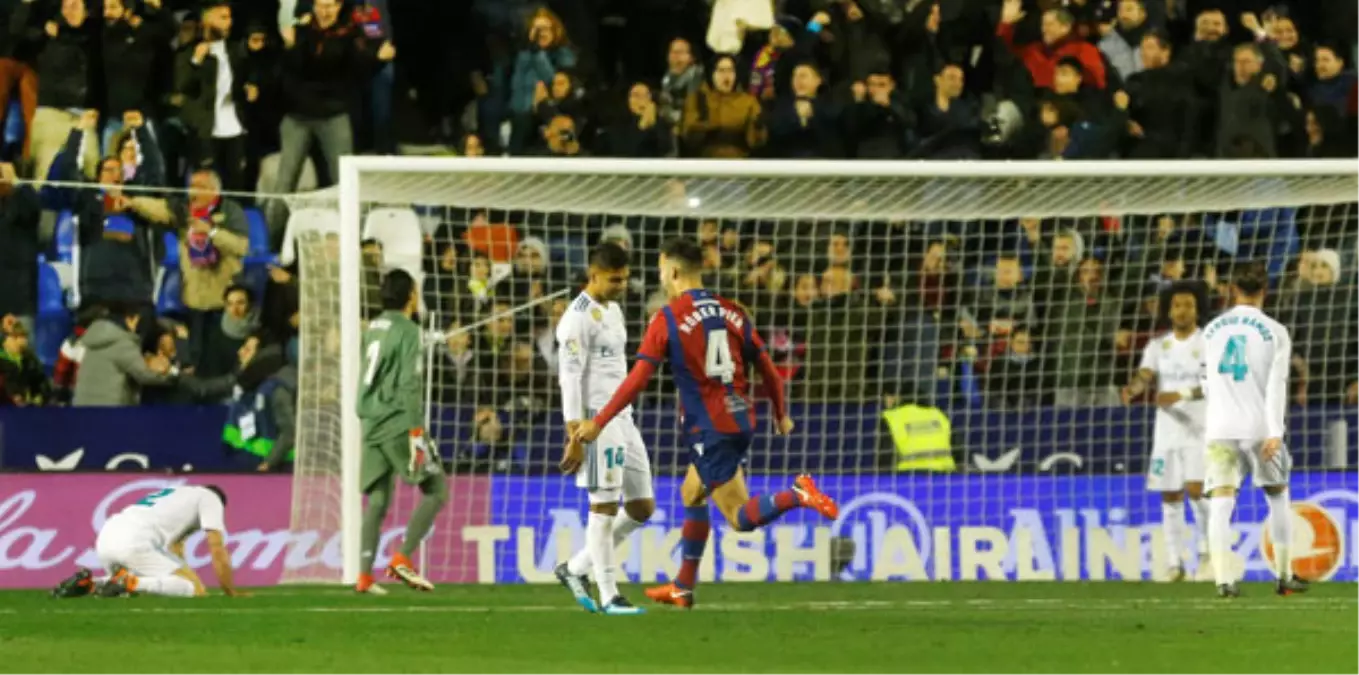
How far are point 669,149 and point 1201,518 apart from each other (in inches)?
221

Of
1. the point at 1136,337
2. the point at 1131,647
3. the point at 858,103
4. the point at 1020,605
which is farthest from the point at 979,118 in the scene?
the point at 1131,647

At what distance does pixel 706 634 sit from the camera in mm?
11453

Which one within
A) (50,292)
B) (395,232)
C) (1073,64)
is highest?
(1073,64)

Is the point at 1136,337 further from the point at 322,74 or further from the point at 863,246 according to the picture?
the point at 322,74

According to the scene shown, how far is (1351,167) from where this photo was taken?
17.5 metres

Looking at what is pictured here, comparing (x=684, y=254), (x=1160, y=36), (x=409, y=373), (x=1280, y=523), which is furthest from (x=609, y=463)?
(x=1160, y=36)

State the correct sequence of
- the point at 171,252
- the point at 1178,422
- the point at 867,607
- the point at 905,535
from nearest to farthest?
the point at 867,607
the point at 1178,422
the point at 905,535
the point at 171,252

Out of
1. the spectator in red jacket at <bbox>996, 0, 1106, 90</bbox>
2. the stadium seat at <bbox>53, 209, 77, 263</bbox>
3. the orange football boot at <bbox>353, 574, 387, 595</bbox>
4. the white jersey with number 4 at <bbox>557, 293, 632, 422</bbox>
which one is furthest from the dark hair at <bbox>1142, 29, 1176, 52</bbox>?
the white jersey with number 4 at <bbox>557, 293, 632, 422</bbox>

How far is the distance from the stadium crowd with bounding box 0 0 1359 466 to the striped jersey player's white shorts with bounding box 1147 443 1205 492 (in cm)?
132

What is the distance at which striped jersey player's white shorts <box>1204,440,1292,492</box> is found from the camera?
1548 cm

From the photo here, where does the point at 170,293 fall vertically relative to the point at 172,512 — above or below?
above

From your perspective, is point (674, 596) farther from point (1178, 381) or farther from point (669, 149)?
point (669, 149)

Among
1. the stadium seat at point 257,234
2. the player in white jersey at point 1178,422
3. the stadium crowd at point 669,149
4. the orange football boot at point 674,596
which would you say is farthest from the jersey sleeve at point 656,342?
the stadium seat at point 257,234

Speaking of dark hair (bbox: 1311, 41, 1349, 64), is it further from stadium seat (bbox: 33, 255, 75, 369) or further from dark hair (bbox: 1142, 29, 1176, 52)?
stadium seat (bbox: 33, 255, 75, 369)
